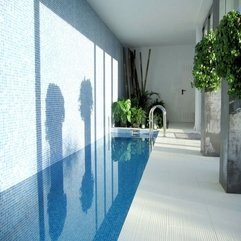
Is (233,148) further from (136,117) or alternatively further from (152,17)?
(136,117)

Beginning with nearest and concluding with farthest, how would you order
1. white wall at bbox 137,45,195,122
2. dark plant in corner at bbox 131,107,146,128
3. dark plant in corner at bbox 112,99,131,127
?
dark plant in corner at bbox 112,99,131,127 → dark plant in corner at bbox 131,107,146,128 → white wall at bbox 137,45,195,122

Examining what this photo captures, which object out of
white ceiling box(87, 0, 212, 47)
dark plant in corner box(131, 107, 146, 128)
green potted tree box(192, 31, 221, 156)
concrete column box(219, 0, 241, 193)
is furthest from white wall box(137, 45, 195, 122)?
concrete column box(219, 0, 241, 193)

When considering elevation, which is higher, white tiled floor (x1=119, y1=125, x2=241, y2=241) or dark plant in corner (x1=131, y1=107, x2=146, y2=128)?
dark plant in corner (x1=131, y1=107, x2=146, y2=128)

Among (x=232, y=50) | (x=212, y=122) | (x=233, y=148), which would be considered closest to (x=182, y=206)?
(x=233, y=148)

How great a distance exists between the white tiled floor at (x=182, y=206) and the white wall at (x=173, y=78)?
812cm

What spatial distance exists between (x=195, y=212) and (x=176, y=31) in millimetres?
8199

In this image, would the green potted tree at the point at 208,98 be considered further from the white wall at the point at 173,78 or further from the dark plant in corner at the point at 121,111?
the white wall at the point at 173,78

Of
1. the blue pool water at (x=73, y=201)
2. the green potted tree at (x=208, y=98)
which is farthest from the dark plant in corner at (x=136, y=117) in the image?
the green potted tree at (x=208, y=98)

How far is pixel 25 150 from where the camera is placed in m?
4.13

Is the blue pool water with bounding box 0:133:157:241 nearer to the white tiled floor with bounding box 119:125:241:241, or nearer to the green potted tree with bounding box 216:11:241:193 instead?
the white tiled floor with bounding box 119:125:241:241

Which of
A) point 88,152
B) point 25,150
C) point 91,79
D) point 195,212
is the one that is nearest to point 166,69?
point 91,79

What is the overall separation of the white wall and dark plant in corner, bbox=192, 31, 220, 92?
8178 millimetres

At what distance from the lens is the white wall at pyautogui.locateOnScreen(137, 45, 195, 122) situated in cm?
1272

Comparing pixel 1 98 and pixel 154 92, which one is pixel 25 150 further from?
pixel 154 92
